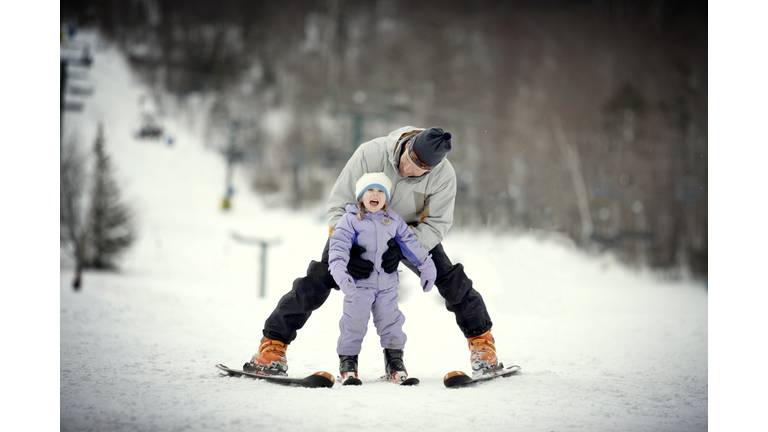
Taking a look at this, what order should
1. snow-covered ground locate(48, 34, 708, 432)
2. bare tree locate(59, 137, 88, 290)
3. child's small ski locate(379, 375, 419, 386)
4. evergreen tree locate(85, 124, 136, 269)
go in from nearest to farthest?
snow-covered ground locate(48, 34, 708, 432)
child's small ski locate(379, 375, 419, 386)
bare tree locate(59, 137, 88, 290)
evergreen tree locate(85, 124, 136, 269)

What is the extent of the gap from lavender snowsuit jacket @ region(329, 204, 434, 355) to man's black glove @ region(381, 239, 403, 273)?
0.01 meters

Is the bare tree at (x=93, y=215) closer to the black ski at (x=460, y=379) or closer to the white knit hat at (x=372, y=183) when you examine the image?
the white knit hat at (x=372, y=183)

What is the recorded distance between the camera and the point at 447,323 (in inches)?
138

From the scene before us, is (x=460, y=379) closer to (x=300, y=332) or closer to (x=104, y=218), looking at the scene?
(x=300, y=332)

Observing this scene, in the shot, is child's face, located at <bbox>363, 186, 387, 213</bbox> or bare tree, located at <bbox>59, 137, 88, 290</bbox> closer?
child's face, located at <bbox>363, 186, 387, 213</bbox>

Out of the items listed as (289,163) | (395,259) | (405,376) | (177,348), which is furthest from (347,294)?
(289,163)

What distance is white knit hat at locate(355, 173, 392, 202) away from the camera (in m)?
1.76

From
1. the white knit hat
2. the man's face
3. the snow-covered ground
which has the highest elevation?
the man's face

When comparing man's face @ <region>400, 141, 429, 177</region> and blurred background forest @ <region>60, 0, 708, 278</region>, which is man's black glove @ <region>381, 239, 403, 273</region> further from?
blurred background forest @ <region>60, 0, 708, 278</region>

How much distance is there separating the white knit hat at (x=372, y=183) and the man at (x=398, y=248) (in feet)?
0.28

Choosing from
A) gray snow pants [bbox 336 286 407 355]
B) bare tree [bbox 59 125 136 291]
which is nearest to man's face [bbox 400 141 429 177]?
gray snow pants [bbox 336 286 407 355]

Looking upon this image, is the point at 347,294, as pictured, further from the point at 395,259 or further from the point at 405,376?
the point at 405,376

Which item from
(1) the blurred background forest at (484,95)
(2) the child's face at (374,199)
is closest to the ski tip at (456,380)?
(2) the child's face at (374,199)

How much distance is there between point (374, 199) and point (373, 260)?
0.20m
